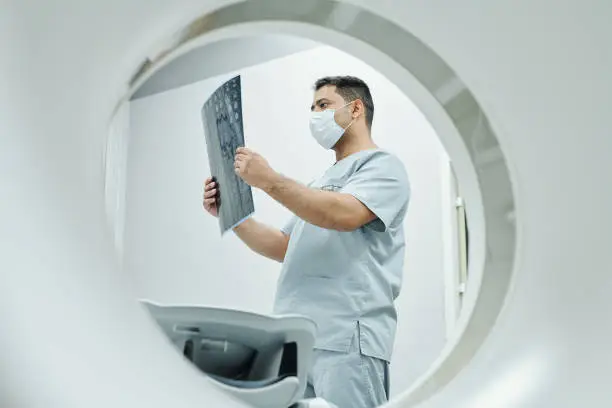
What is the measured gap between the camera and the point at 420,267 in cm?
214

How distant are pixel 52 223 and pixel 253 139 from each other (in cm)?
217

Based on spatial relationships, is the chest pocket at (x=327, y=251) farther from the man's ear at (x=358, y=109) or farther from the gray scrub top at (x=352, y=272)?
the man's ear at (x=358, y=109)

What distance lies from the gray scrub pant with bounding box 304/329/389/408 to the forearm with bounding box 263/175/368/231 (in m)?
0.21

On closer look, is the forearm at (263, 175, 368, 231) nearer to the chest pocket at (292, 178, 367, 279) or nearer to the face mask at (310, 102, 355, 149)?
the chest pocket at (292, 178, 367, 279)

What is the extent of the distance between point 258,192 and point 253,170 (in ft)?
4.16

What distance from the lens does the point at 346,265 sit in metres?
1.22

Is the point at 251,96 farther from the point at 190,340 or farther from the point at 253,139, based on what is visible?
the point at 190,340

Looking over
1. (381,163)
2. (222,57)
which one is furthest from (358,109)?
(222,57)

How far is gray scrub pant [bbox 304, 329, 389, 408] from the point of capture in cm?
118

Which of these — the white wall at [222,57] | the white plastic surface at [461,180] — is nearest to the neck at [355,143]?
the white plastic surface at [461,180]

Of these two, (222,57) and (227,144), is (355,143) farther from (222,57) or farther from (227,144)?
(222,57)

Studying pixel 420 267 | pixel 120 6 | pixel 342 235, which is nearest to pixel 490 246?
pixel 120 6

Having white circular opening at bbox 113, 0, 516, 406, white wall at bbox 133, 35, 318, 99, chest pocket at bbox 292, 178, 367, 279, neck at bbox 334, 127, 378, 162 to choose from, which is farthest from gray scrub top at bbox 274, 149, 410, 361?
white wall at bbox 133, 35, 318, 99

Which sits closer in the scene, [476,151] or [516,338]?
[516,338]
